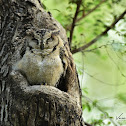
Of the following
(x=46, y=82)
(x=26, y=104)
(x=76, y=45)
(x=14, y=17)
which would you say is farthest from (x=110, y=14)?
(x=26, y=104)

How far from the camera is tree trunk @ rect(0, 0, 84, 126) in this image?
274 centimetres

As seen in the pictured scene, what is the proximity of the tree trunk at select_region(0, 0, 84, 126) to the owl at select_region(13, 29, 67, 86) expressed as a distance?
10cm

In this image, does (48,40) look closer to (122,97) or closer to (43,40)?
(43,40)

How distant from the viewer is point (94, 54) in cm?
505

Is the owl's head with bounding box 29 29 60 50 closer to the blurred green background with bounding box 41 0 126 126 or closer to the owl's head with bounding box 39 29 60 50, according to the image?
the owl's head with bounding box 39 29 60 50

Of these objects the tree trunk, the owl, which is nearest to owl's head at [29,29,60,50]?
the owl

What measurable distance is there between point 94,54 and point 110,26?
0.71 meters

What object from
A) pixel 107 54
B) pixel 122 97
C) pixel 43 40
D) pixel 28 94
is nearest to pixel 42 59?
pixel 43 40

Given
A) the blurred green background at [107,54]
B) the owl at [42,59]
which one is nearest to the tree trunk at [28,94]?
the owl at [42,59]

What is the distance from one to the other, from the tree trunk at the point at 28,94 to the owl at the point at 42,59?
10 centimetres

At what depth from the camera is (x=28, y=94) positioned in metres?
2.76

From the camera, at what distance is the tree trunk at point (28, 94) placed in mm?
2740

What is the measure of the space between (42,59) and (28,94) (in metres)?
0.37

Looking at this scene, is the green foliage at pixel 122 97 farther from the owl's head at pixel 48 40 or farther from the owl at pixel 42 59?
the owl's head at pixel 48 40
